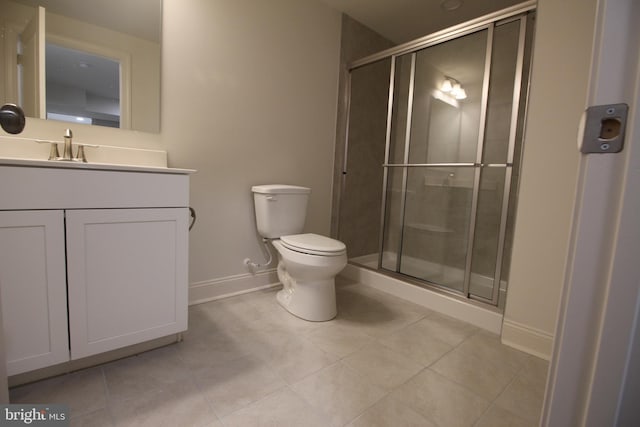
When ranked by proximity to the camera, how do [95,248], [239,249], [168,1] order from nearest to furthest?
[95,248]
[168,1]
[239,249]

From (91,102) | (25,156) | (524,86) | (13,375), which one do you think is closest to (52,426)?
(13,375)

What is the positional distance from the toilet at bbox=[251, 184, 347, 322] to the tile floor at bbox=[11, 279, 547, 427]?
116mm

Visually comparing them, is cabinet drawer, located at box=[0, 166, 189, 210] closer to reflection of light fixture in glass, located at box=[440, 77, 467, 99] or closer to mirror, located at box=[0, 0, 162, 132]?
mirror, located at box=[0, 0, 162, 132]

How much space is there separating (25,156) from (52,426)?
1084mm

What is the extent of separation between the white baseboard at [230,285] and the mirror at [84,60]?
3.20ft

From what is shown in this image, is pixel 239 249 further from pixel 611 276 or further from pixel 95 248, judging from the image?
pixel 611 276

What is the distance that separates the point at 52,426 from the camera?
902 millimetres

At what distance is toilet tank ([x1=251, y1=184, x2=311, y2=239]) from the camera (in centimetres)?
188

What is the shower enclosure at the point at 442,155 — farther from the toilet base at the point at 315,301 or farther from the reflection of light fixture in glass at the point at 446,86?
the toilet base at the point at 315,301

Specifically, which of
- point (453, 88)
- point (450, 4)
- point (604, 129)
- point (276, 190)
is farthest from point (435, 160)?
point (604, 129)

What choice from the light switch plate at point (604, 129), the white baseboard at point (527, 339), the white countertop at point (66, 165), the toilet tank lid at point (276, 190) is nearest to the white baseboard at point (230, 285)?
the toilet tank lid at point (276, 190)

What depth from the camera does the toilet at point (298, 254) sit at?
1.62 metres

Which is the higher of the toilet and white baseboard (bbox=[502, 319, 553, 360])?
the toilet

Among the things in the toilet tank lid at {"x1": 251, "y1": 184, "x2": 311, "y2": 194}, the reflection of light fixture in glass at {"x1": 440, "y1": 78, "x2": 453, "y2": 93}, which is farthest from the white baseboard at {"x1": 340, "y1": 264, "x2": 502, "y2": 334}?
the reflection of light fixture in glass at {"x1": 440, "y1": 78, "x2": 453, "y2": 93}
